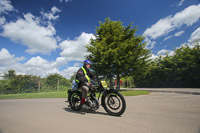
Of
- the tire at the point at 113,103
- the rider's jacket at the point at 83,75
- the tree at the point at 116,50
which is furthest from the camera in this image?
the tree at the point at 116,50

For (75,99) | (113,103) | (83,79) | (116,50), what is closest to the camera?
(113,103)

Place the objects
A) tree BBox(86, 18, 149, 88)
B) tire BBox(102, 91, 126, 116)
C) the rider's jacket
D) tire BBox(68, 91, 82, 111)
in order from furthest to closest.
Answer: tree BBox(86, 18, 149, 88)
tire BBox(68, 91, 82, 111)
the rider's jacket
tire BBox(102, 91, 126, 116)

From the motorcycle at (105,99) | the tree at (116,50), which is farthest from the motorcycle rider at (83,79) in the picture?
the tree at (116,50)

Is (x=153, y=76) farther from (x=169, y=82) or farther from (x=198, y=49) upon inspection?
(x=198, y=49)

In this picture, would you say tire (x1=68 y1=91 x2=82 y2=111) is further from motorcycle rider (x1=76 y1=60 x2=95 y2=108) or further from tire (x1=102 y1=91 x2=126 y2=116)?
tire (x1=102 y1=91 x2=126 y2=116)

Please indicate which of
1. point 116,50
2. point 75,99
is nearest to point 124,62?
point 116,50

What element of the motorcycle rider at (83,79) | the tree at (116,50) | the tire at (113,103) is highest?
the tree at (116,50)

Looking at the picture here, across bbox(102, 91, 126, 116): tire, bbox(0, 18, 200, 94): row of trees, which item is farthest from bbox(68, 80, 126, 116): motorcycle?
bbox(0, 18, 200, 94): row of trees

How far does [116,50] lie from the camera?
1235 centimetres

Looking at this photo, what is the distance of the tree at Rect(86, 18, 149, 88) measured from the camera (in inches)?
499

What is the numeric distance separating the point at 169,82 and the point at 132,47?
13.8m

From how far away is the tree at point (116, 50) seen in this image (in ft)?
41.5

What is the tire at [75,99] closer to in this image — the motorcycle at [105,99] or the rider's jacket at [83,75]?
the motorcycle at [105,99]

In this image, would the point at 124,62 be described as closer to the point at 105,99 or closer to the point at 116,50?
the point at 116,50
